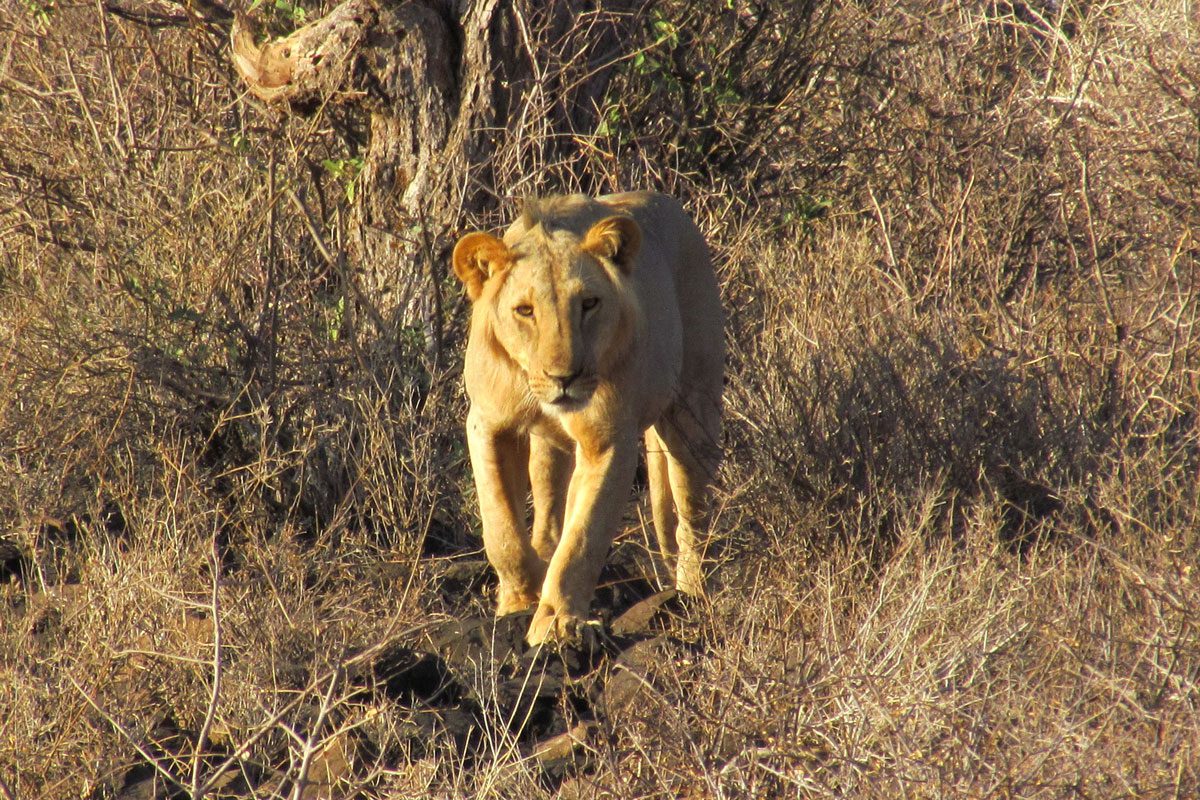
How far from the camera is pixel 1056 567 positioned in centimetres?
502

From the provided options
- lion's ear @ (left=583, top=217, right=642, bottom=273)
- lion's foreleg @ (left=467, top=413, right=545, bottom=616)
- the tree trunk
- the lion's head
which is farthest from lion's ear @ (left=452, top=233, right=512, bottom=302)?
the tree trunk

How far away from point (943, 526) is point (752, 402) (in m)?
1.00

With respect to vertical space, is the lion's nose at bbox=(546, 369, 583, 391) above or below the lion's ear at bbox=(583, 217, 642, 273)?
below

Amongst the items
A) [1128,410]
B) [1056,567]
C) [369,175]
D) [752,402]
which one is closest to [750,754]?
[1056,567]

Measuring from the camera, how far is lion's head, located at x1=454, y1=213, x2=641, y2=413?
509 cm

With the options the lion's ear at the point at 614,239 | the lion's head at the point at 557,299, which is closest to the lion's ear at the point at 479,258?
the lion's head at the point at 557,299

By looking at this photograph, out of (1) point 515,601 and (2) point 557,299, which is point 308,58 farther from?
(1) point 515,601

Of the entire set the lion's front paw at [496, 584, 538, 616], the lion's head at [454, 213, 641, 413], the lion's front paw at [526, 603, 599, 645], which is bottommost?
the lion's front paw at [496, 584, 538, 616]

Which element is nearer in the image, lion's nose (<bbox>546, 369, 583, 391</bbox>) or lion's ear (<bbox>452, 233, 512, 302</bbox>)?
lion's nose (<bbox>546, 369, 583, 391</bbox>)

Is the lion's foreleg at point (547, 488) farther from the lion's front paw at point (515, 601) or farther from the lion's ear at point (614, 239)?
the lion's ear at point (614, 239)

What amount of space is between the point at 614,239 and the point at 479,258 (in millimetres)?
469

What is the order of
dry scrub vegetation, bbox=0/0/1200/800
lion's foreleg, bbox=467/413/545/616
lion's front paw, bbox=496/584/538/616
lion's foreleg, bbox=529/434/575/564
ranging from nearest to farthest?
dry scrub vegetation, bbox=0/0/1200/800 < lion's foreleg, bbox=467/413/545/616 < lion's front paw, bbox=496/584/538/616 < lion's foreleg, bbox=529/434/575/564

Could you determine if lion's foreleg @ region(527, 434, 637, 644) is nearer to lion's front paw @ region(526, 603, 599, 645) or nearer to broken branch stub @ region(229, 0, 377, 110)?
lion's front paw @ region(526, 603, 599, 645)

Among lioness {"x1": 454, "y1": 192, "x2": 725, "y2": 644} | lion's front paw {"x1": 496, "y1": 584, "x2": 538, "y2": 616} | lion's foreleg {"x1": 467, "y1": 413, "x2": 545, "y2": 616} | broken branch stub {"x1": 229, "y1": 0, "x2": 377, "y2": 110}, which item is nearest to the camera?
lioness {"x1": 454, "y1": 192, "x2": 725, "y2": 644}
